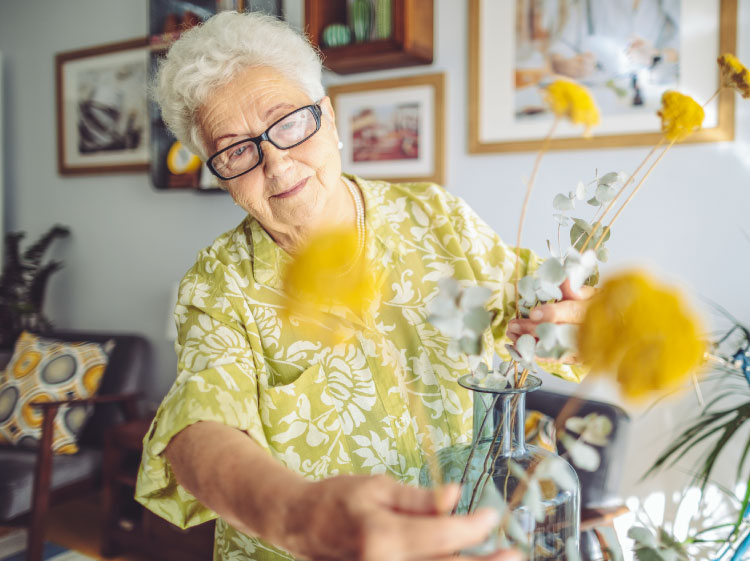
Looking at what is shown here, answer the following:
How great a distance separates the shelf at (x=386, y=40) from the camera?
2143mm

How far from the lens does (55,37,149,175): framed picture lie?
3.30 meters

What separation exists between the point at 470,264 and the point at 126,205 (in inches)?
120

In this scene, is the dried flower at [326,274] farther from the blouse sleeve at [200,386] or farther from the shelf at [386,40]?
the shelf at [386,40]

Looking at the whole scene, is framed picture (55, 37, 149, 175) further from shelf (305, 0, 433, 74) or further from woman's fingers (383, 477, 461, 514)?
woman's fingers (383, 477, 461, 514)

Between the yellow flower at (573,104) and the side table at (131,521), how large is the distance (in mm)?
2485

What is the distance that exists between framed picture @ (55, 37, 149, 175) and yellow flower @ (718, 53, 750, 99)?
330 centimetres

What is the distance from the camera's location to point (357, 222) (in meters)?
1.01

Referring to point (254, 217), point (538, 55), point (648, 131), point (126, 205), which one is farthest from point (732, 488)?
point (126, 205)

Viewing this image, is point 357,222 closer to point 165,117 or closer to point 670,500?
Result: point 165,117

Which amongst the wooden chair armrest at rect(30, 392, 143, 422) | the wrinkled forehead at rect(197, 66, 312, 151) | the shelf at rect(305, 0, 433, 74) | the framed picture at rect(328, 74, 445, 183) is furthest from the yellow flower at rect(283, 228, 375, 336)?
the wooden chair armrest at rect(30, 392, 143, 422)

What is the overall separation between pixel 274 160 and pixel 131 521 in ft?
8.18

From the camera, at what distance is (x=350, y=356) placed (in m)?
0.91

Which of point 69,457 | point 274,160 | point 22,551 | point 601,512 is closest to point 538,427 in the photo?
point 601,512

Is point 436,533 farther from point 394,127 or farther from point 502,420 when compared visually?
point 394,127
